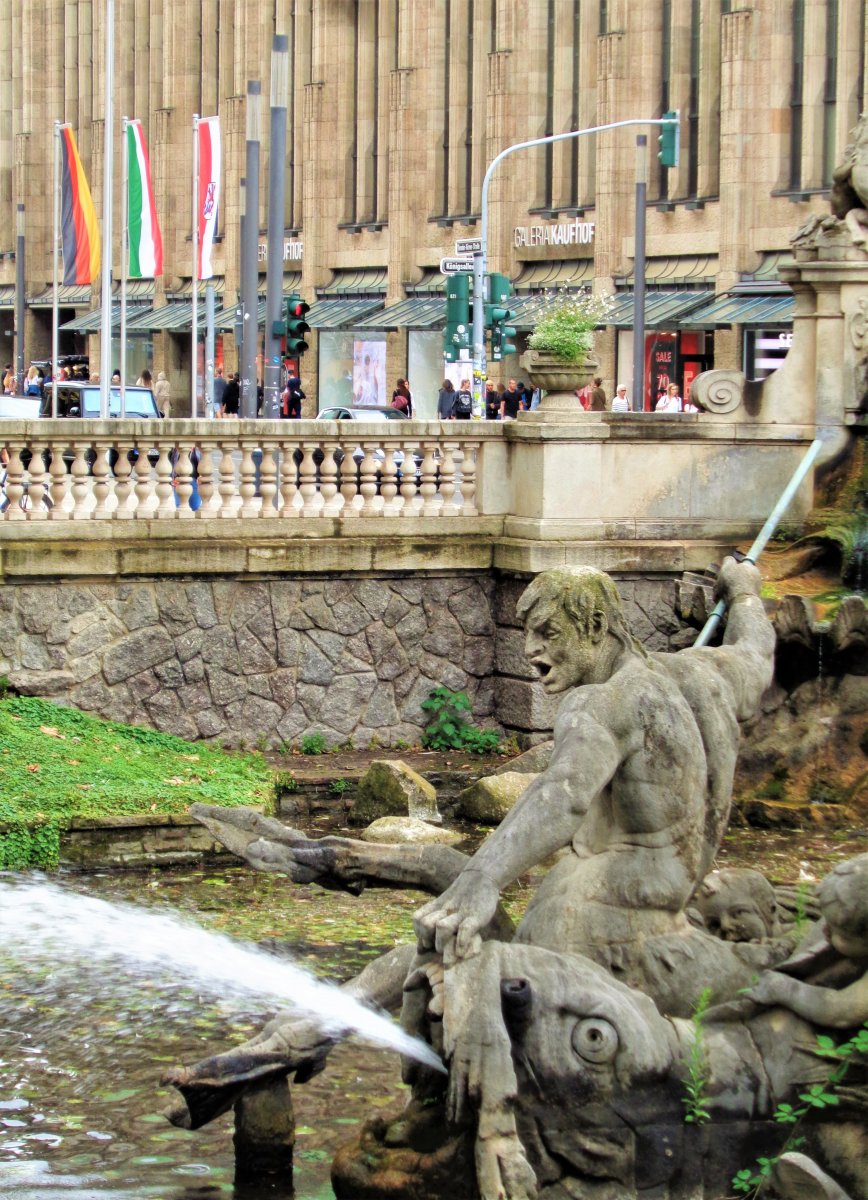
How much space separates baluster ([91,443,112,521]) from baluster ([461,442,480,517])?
9.89 ft

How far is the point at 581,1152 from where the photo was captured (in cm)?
697

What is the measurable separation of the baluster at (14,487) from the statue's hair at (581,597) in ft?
33.6

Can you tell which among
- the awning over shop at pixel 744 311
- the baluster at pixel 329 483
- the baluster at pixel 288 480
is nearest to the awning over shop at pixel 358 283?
the awning over shop at pixel 744 311

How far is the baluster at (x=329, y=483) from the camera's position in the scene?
725 inches

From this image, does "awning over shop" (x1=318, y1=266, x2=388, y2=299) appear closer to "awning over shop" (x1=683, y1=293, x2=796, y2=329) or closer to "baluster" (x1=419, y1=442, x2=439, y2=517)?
"awning over shop" (x1=683, y1=293, x2=796, y2=329)

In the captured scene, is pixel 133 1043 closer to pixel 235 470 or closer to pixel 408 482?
pixel 235 470

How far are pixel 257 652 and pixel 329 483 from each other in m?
1.49

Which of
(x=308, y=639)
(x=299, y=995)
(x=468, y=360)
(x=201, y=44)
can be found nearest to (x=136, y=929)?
(x=299, y=995)

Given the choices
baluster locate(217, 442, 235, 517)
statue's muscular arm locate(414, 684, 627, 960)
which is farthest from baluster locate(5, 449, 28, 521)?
statue's muscular arm locate(414, 684, 627, 960)

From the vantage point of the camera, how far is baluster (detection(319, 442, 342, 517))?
18.4m

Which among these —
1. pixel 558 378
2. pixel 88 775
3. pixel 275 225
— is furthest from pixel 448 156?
pixel 88 775

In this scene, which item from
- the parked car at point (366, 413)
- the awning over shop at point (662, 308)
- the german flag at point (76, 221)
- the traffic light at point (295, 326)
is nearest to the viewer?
the traffic light at point (295, 326)

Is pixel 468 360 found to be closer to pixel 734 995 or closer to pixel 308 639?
pixel 308 639

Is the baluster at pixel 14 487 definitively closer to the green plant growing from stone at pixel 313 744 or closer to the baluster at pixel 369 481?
the baluster at pixel 369 481
